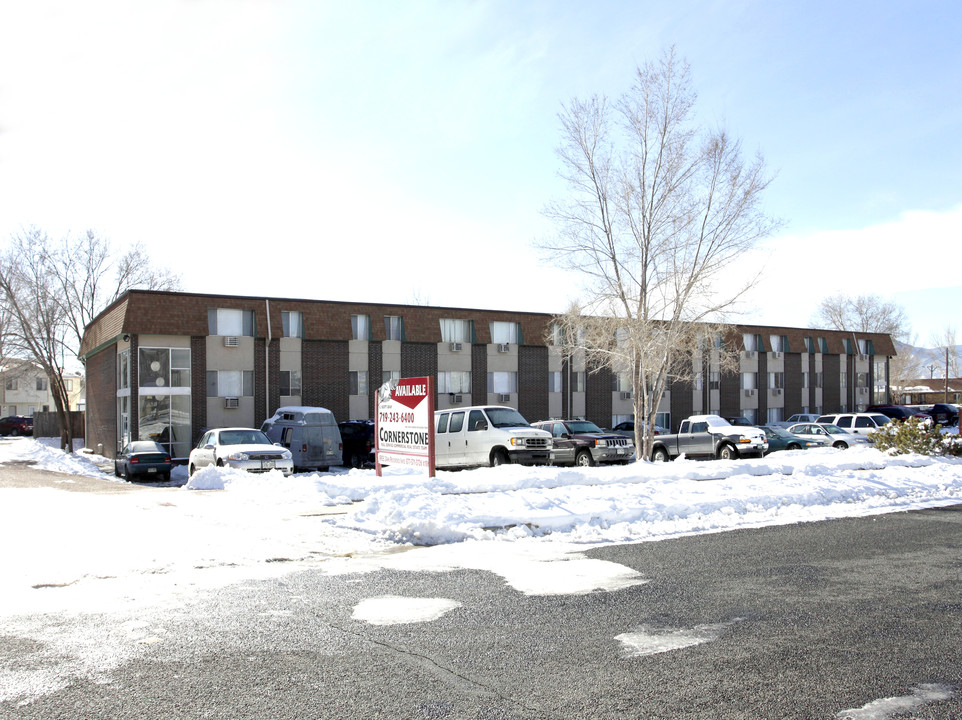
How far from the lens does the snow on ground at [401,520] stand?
8.20 metres

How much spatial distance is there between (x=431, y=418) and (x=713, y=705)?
9.94 m

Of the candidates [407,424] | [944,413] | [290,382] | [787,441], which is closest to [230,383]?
[290,382]

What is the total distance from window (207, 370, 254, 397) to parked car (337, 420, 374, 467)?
22.7ft

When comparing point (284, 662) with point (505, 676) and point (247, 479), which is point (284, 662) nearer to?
point (505, 676)

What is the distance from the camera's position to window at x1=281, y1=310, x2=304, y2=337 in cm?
3606

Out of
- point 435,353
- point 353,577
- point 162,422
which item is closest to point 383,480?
point 353,577

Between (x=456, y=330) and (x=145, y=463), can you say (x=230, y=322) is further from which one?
(x=456, y=330)

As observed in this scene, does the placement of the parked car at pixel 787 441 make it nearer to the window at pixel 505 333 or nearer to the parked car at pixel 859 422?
the parked car at pixel 859 422

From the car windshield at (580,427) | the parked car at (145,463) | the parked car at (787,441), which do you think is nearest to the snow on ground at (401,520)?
the parked car at (145,463)

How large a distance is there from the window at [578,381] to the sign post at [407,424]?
2760cm

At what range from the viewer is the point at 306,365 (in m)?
36.4

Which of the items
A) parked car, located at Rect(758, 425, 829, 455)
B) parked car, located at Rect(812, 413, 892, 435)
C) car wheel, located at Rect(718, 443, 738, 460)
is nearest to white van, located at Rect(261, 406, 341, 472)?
car wheel, located at Rect(718, 443, 738, 460)

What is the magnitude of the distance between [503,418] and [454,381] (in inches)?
697

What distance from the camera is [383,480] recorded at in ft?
48.2
